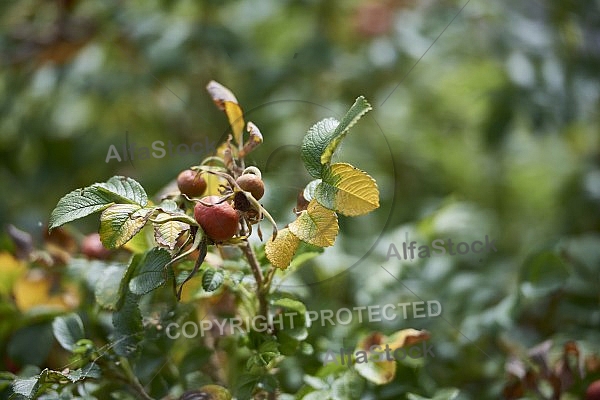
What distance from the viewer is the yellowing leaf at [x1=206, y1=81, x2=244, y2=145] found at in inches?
19.3

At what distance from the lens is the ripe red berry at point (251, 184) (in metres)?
0.44

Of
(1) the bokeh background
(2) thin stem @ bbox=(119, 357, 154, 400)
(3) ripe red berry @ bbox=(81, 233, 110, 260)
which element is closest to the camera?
(2) thin stem @ bbox=(119, 357, 154, 400)

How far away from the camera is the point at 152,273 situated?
0.44m

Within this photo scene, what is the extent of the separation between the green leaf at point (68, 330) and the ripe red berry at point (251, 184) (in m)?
0.18

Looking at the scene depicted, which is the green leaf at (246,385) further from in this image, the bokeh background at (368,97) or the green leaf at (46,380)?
the bokeh background at (368,97)

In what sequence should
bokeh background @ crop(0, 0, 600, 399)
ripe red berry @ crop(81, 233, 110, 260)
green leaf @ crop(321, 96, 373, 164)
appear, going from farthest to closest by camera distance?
bokeh background @ crop(0, 0, 600, 399)
ripe red berry @ crop(81, 233, 110, 260)
green leaf @ crop(321, 96, 373, 164)

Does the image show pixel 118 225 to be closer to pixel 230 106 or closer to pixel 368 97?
pixel 230 106

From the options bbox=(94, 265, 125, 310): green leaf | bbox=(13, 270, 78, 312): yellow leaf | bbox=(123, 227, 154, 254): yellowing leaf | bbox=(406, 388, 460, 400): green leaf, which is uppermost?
bbox=(123, 227, 154, 254): yellowing leaf

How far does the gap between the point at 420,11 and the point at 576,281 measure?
0.53m

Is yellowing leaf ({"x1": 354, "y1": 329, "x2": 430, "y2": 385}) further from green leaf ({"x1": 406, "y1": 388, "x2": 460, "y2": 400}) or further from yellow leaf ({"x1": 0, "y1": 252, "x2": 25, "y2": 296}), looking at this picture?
yellow leaf ({"x1": 0, "y1": 252, "x2": 25, "y2": 296})

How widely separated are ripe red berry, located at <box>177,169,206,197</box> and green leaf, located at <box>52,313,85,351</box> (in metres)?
0.14

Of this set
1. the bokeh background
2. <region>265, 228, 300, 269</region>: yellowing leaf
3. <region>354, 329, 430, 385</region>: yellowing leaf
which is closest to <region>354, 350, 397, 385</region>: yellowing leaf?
<region>354, 329, 430, 385</region>: yellowing leaf

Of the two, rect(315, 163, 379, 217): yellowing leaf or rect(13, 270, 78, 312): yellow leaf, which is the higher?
rect(315, 163, 379, 217): yellowing leaf

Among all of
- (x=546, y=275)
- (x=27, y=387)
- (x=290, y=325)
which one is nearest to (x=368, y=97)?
(x=546, y=275)
